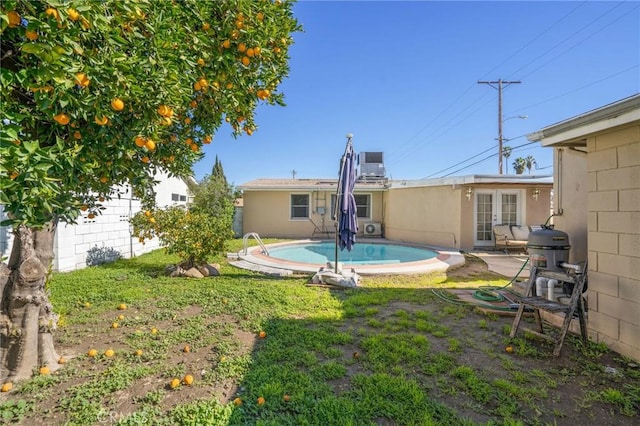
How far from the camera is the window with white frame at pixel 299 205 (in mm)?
16500

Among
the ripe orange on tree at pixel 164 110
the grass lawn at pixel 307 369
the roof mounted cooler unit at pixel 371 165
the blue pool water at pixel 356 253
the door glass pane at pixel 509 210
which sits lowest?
the blue pool water at pixel 356 253

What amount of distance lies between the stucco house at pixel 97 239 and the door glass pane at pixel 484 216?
11.9m

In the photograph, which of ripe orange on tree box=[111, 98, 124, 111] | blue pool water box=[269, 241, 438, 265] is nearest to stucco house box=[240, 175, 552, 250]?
blue pool water box=[269, 241, 438, 265]

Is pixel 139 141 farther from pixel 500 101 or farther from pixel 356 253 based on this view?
pixel 500 101

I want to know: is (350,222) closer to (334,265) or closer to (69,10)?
(334,265)

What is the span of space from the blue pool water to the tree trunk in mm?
7973

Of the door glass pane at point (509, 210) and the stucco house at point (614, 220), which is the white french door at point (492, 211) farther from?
the stucco house at point (614, 220)

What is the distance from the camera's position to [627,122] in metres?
3.29

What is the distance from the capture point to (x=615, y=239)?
3.57 meters

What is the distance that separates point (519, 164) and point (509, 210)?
33.9 metres

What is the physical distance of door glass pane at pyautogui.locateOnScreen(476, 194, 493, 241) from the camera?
40.2 ft

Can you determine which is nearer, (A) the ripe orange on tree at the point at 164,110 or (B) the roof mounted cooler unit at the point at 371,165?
(A) the ripe orange on tree at the point at 164,110

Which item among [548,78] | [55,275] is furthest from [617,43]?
[55,275]

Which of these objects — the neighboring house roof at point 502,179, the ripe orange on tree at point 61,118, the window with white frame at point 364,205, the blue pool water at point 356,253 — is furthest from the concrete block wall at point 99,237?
the neighboring house roof at point 502,179
